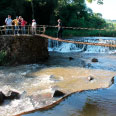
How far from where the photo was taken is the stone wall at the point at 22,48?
53.3ft

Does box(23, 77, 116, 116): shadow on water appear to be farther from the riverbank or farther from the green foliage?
the green foliage

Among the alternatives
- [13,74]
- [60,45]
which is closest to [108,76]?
[13,74]

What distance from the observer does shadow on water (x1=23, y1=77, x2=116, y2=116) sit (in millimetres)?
7582

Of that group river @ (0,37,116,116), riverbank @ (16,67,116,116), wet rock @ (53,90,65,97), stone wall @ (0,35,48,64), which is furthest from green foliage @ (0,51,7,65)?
wet rock @ (53,90,65,97)

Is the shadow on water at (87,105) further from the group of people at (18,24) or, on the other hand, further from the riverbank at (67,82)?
the group of people at (18,24)

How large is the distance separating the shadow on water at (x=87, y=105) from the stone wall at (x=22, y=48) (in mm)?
7912

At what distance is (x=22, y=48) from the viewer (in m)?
16.5

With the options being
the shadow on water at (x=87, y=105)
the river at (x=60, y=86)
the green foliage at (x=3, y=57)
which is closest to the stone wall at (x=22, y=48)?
the green foliage at (x=3, y=57)

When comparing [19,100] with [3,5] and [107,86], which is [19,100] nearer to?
[107,86]

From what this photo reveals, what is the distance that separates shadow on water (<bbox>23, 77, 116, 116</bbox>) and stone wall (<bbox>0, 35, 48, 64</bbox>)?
7.91 meters

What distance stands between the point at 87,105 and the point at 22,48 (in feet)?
30.8

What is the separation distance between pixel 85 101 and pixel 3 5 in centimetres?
2364

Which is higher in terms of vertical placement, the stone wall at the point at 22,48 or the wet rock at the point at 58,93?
the stone wall at the point at 22,48

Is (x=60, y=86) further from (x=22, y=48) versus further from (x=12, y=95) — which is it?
(x=22, y=48)
